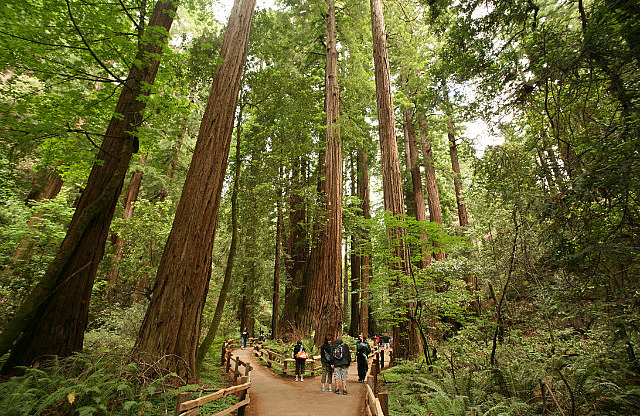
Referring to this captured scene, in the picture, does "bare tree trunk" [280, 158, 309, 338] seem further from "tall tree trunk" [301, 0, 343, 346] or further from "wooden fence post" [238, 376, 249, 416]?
"wooden fence post" [238, 376, 249, 416]

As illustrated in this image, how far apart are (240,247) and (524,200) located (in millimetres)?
15357

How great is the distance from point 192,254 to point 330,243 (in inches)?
218

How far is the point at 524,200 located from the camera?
13.0ft

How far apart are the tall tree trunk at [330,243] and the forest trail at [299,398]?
1.65 meters

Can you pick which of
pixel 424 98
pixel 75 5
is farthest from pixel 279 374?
pixel 75 5

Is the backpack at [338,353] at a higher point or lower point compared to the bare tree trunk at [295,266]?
lower

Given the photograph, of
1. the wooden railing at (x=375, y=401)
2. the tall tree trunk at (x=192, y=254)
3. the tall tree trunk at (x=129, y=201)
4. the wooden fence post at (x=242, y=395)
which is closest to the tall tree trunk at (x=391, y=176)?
the wooden railing at (x=375, y=401)

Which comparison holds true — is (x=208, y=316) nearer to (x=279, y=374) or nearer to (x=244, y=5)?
(x=279, y=374)

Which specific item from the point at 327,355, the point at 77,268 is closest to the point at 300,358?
the point at 327,355

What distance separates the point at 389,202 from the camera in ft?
27.7

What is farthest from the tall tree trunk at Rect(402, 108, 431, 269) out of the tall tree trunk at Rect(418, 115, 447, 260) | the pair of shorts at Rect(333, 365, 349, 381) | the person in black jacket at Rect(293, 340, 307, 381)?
the pair of shorts at Rect(333, 365, 349, 381)

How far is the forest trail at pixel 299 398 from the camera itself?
5675mm

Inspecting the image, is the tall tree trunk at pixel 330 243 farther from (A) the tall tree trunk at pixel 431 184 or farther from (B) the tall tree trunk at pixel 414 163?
(B) the tall tree trunk at pixel 414 163

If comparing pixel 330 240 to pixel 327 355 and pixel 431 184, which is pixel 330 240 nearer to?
pixel 327 355
